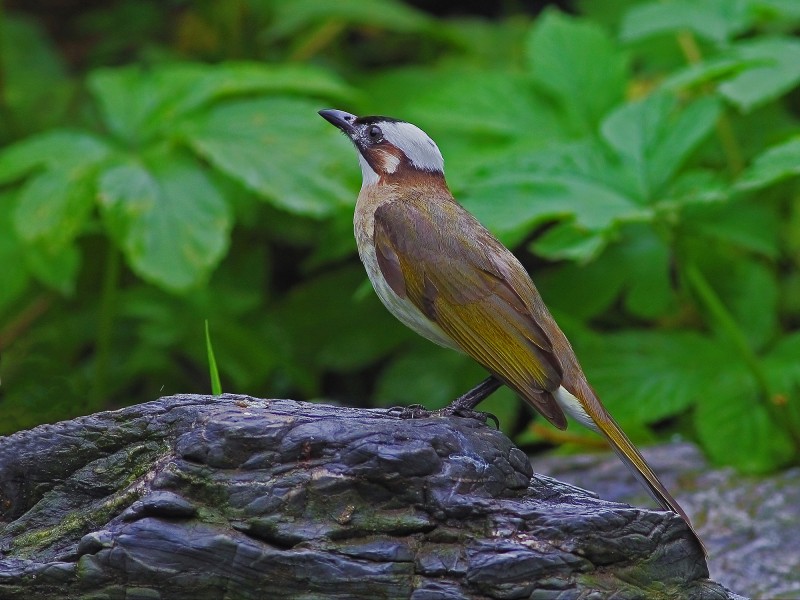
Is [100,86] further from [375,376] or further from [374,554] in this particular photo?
[374,554]

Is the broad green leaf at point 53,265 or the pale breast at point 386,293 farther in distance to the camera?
the broad green leaf at point 53,265

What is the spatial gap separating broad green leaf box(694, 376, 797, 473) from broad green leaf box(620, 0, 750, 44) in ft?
6.99

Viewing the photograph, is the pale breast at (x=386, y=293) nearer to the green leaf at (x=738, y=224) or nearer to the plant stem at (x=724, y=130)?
the green leaf at (x=738, y=224)

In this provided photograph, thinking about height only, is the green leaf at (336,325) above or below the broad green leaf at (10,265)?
below

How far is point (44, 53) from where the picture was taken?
1003 centimetres

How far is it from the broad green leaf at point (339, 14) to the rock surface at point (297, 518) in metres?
5.18

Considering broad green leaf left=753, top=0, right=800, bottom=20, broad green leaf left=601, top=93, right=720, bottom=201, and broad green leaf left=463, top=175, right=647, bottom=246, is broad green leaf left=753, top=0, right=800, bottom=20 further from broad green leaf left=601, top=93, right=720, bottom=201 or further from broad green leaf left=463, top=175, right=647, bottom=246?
broad green leaf left=463, top=175, right=647, bottom=246

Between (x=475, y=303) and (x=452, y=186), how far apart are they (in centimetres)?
216

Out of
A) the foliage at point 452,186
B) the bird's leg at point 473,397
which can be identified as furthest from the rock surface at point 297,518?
the foliage at point 452,186

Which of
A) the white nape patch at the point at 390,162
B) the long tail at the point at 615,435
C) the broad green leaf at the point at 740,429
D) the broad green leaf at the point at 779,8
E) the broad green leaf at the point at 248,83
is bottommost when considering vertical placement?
the broad green leaf at the point at 740,429

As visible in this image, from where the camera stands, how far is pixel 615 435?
15.1 feet

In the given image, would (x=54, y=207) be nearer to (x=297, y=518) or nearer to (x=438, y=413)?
(x=438, y=413)

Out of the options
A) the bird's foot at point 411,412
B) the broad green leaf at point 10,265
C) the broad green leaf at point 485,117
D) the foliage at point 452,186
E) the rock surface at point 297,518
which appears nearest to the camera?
the rock surface at point 297,518

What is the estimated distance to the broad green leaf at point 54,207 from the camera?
6656 mm
